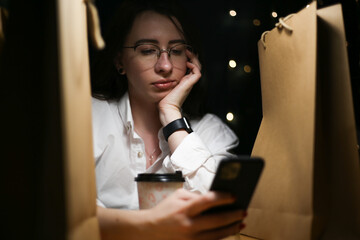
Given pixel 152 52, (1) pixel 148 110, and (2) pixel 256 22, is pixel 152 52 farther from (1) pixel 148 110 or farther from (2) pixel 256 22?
(2) pixel 256 22

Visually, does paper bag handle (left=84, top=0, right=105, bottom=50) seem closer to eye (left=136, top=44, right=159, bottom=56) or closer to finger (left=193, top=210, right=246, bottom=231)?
finger (left=193, top=210, right=246, bottom=231)

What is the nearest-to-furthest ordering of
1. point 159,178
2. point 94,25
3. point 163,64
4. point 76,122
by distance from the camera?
point 76,122 < point 94,25 < point 159,178 < point 163,64

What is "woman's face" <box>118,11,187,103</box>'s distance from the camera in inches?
52.5

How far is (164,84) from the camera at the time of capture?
1372 millimetres

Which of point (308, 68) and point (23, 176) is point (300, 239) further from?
point (23, 176)

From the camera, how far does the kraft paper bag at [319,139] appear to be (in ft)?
2.72

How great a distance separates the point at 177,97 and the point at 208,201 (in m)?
0.71

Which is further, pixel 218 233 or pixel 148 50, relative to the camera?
pixel 148 50

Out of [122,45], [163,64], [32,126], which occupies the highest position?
[122,45]

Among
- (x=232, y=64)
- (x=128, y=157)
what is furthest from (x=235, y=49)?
(x=128, y=157)

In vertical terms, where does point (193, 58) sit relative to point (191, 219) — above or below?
above

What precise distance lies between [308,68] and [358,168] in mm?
244

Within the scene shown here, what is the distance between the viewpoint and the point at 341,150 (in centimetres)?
84

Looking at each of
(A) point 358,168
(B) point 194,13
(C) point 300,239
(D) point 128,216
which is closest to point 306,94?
(A) point 358,168
